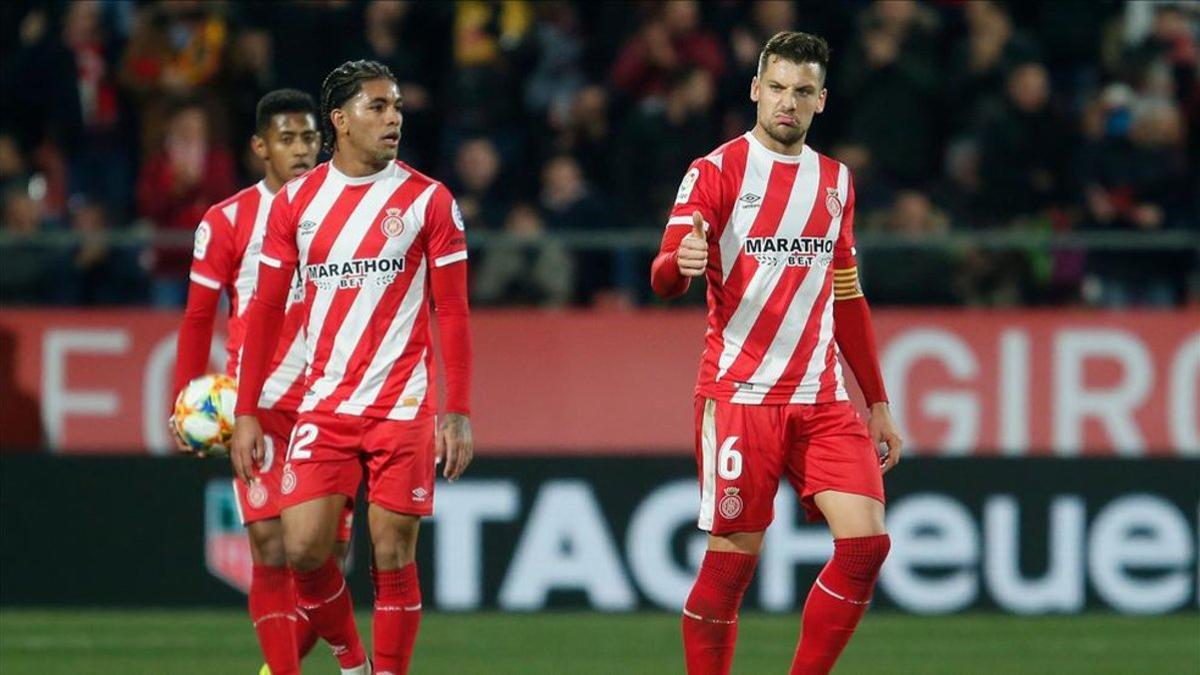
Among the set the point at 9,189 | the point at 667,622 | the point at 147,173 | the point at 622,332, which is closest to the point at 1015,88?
the point at 622,332

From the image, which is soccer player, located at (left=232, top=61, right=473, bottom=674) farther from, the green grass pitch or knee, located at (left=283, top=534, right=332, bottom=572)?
the green grass pitch

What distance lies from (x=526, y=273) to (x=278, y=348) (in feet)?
15.0

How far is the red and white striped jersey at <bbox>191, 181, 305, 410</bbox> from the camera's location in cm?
782

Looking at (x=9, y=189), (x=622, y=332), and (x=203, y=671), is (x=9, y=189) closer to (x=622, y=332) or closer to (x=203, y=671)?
(x=622, y=332)

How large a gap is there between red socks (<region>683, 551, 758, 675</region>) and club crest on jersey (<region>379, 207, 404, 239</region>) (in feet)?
4.75

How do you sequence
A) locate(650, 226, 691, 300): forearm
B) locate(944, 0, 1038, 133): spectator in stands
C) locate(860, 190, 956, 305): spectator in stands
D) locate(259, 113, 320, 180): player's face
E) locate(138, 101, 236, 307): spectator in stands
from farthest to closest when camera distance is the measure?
locate(944, 0, 1038, 133): spectator in stands
locate(138, 101, 236, 307): spectator in stands
locate(860, 190, 956, 305): spectator in stands
locate(259, 113, 320, 180): player's face
locate(650, 226, 691, 300): forearm

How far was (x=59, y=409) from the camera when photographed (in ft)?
40.0

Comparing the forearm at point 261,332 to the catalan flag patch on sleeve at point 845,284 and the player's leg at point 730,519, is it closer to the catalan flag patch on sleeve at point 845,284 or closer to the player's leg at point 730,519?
the player's leg at point 730,519

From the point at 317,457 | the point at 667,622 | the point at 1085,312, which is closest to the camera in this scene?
the point at 317,457

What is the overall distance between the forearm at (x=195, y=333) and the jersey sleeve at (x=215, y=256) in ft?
0.11

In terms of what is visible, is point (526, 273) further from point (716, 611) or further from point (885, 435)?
point (716, 611)

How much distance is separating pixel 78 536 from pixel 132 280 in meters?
1.57

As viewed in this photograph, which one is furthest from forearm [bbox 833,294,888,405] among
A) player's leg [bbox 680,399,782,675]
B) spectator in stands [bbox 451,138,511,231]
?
spectator in stands [bbox 451,138,511,231]

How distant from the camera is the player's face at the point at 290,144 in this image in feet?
26.1
